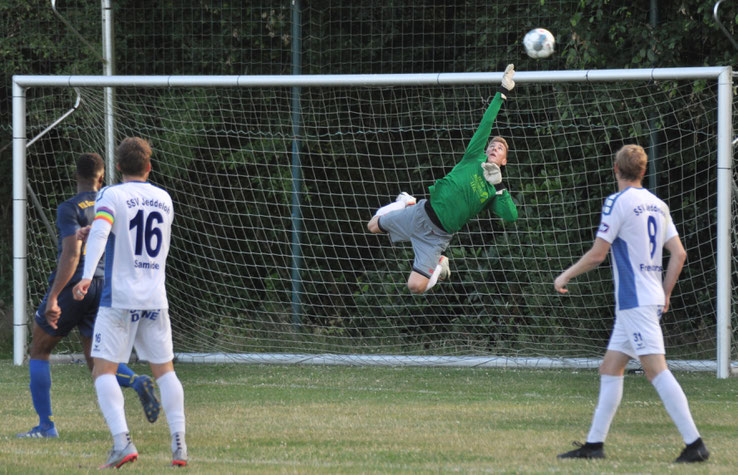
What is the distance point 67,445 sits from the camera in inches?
252

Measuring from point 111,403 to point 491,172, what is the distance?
462 centimetres

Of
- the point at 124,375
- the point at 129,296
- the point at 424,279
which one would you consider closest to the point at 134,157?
the point at 129,296

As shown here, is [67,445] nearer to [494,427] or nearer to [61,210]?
[61,210]

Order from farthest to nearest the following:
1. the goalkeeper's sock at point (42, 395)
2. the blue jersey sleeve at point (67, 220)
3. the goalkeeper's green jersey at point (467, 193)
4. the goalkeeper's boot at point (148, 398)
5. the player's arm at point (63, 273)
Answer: the goalkeeper's green jersey at point (467, 193)
the goalkeeper's sock at point (42, 395)
the blue jersey sleeve at point (67, 220)
the player's arm at point (63, 273)
the goalkeeper's boot at point (148, 398)

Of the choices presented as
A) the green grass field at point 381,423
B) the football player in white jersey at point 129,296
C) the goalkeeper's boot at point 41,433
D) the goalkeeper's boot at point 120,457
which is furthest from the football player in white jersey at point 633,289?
the goalkeeper's boot at point 41,433

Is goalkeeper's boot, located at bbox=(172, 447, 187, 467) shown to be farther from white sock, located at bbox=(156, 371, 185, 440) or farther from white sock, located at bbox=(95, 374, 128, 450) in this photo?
white sock, located at bbox=(95, 374, 128, 450)

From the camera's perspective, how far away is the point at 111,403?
5.49 m

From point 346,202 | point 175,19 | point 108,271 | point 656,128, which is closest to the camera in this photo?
point 108,271

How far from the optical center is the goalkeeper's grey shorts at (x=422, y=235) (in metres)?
9.48

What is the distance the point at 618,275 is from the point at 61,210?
3662 millimetres

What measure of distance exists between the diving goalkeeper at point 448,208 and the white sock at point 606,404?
351 centimetres

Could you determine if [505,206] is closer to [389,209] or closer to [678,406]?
[389,209]

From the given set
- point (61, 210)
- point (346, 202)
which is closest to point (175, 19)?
point (346, 202)

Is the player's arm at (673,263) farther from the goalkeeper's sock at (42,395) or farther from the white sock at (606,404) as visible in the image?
the goalkeeper's sock at (42,395)
